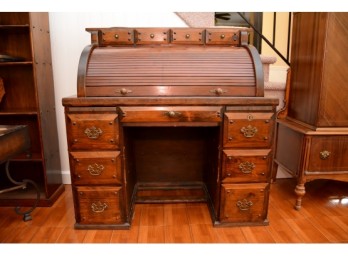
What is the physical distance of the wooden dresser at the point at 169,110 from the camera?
70.2 inches

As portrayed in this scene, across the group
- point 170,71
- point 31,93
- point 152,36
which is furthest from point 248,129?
point 31,93

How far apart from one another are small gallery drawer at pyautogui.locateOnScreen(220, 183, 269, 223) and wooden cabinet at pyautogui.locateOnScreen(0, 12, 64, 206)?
57.6 inches

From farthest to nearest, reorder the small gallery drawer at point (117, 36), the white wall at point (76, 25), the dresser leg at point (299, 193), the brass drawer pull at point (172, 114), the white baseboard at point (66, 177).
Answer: the white baseboard at point (66, 177), the white wall at point (76, 25), the dresser leg at point (299, 193), the small gallery drawer at point (117, 36), the brass drawer pull at point (172, 114)

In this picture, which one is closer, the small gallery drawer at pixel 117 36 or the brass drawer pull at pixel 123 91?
the brass drawer pull at pixel 123 91

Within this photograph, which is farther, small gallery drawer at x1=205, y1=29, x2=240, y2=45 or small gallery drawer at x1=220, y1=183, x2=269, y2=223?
small gallery drawer at x1=205, y1=29, x2=240, y2=45

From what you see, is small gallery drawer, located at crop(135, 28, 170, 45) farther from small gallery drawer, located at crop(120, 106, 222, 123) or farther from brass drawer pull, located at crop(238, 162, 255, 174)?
brass drawer pull, located at crop(238, 162, 255, 174)

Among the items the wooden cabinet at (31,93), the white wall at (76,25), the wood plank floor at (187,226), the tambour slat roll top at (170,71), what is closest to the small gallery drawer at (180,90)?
the tambour slat roll top at (170,71)

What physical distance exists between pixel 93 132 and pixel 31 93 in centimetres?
100

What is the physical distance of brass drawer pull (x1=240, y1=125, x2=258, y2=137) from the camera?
71.4 inches

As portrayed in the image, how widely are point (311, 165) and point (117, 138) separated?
1.45 meters

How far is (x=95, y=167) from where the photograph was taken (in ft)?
6.07

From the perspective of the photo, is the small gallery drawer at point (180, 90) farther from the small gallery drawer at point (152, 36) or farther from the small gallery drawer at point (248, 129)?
the small gallery drawer at point (152, 36)

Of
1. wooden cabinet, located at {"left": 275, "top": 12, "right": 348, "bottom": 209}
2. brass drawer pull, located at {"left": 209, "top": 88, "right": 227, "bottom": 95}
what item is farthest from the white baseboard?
wooden cabinet, located at {"left": 275, "top": 12, "right": 348, "bottom": 209}

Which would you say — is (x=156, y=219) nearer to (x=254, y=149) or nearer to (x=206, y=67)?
(x=254, y=149)
